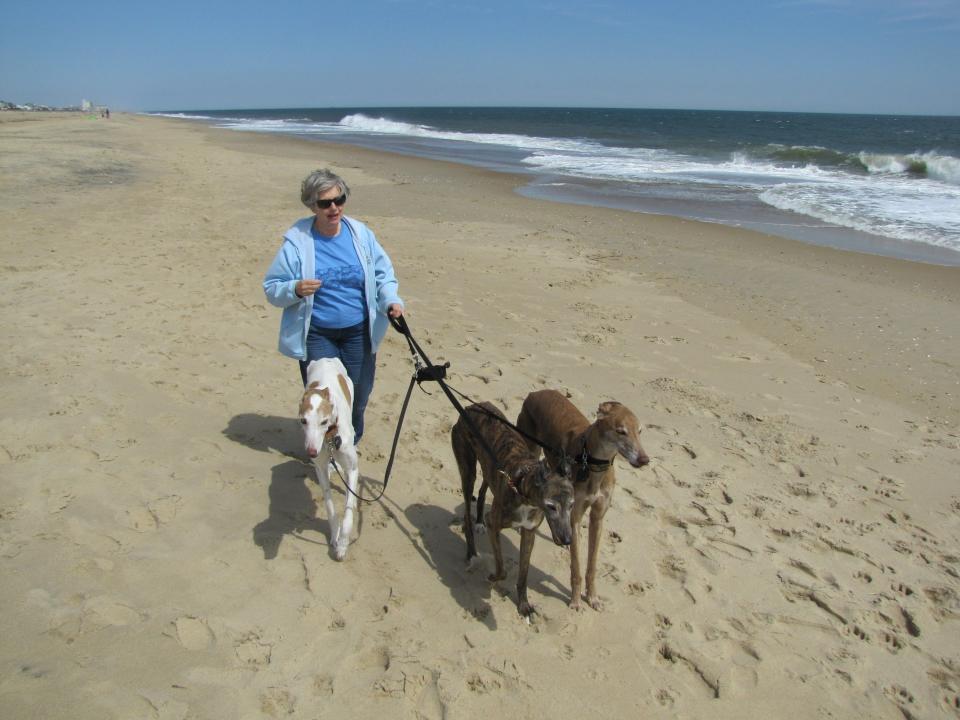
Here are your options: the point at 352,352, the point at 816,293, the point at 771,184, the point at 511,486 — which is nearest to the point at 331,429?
the point at 352,352

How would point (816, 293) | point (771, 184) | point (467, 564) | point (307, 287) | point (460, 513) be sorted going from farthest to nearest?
point (771, 184) < point (816, 293) < point (460, 513) < point (467, 564) < point (307, 287)

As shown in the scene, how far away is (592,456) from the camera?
3.60 metres

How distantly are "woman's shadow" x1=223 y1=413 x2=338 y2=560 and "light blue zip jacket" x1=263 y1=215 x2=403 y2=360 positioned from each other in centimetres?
104

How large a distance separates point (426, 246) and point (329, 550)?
8553mm

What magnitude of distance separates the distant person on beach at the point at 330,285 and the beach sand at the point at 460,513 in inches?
45.2

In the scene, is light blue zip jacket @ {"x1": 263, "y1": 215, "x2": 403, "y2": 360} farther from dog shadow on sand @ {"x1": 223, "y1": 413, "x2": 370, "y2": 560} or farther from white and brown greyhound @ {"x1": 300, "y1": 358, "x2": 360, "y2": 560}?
dog shadow on sand @ {"x1": 223, "y1": 413, "x2": 370, "y2": 560}

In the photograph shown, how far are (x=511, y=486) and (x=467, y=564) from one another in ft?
3.03

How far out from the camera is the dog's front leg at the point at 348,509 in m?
3.99

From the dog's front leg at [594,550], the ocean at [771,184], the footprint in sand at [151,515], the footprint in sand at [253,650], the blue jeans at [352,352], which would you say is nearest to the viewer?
the footprint in sand at [253,650]

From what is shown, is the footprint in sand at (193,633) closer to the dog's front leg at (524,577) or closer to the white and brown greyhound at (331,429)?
the white and brown greyhound at (331,429)

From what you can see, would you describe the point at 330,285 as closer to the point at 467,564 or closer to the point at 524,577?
the point at 467,564

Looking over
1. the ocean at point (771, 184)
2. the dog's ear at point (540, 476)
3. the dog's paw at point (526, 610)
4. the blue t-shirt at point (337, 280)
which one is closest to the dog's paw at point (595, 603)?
the dog's paw at point (526, 610)

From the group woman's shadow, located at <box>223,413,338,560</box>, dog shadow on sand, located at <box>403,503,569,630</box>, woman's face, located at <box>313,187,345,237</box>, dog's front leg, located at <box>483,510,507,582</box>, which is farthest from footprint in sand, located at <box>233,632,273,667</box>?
woman's face, located at <box>313,187,345,237</box>

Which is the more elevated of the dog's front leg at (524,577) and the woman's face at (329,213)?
the woman's face at (329,213)
